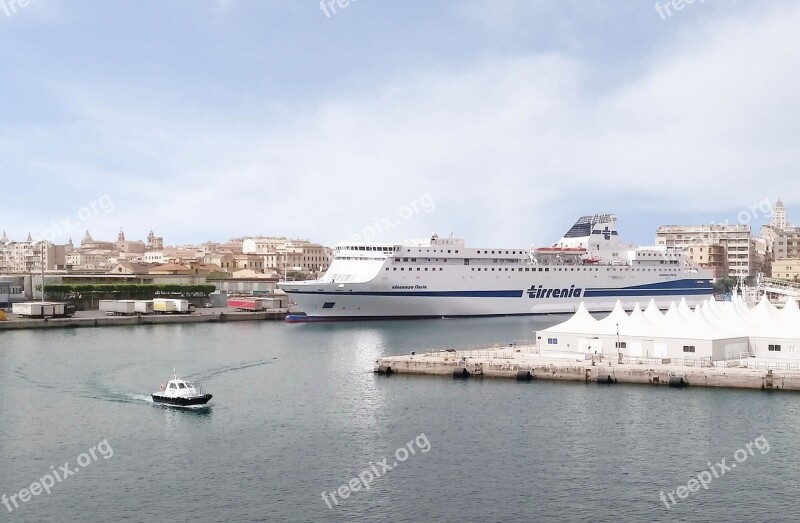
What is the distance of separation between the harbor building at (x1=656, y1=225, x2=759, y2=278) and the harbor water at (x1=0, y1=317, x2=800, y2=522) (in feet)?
238

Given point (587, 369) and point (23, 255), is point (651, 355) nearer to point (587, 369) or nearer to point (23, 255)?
point (587, 369)

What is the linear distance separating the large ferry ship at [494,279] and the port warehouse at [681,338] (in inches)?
762

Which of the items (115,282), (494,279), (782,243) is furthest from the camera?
(782,243)

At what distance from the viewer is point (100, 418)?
1025 inches

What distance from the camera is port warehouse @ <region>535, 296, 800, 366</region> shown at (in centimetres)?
3269

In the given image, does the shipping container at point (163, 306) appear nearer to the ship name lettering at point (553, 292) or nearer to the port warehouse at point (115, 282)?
the port warehouse at point (115, 282)

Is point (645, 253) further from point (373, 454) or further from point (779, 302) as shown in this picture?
point (373, 454)

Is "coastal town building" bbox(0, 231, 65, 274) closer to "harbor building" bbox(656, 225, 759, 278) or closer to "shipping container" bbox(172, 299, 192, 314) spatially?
"shipping container" bbox(172, 299, 192, 314)

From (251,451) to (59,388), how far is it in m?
11.7

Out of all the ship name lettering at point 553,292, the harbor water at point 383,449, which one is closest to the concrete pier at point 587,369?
the harbor water at point 383,449

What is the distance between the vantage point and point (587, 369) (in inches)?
1232

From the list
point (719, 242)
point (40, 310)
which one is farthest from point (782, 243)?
point (40, 310)

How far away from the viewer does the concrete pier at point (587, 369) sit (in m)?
29.4

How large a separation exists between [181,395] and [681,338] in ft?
57.1
